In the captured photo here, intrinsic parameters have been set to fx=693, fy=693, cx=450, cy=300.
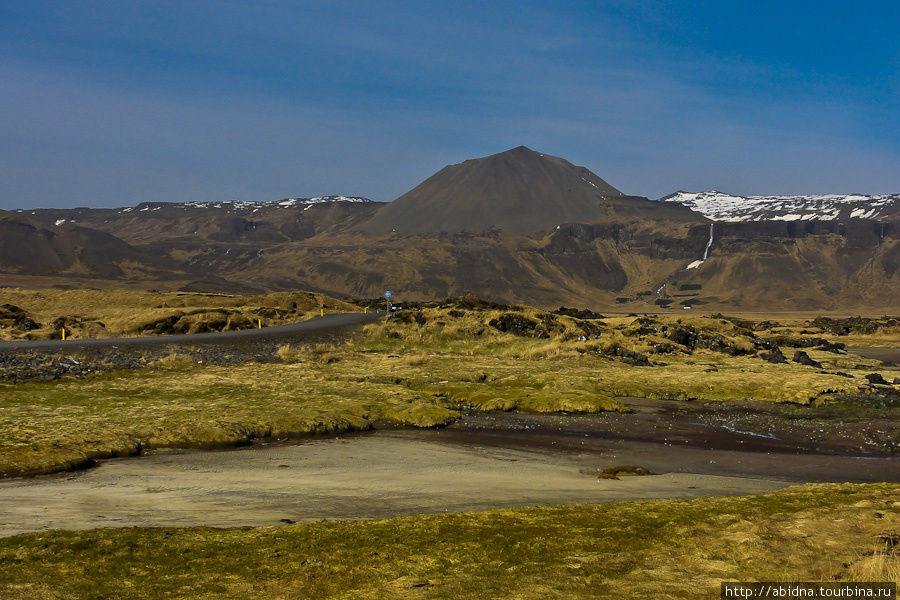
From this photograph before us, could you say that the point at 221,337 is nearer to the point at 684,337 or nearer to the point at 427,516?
the point at 684,337

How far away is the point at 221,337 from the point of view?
4831 centimetres

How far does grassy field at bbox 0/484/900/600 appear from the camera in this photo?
905 centimetres

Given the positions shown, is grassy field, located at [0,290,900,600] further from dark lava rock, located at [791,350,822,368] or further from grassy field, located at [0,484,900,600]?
dark lava rock, located at [791,350,822,368]

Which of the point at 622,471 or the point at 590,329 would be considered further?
the point at 590,329

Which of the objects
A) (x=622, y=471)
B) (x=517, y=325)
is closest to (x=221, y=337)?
(x=517, y=325)

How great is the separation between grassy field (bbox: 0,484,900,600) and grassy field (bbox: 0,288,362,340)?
47355 millimetres

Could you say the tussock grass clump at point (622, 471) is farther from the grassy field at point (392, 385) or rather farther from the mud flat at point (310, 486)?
the grassy field at point (392, 385)

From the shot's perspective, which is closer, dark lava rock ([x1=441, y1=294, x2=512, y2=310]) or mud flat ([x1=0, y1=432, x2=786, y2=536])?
mud flat ([x1=0, y1=432, x2=786, y2=536])

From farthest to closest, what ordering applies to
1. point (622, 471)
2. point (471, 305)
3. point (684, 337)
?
1. point (471, 305)
2. point (684, 337)
3. point (622, 471)

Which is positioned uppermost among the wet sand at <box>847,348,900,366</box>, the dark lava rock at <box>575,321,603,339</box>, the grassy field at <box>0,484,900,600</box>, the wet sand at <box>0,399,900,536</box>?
the dark lava rock at <box>575,321,603,339</box>

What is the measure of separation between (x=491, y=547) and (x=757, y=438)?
63.5 feet

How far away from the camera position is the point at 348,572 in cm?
975

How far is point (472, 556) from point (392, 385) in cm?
2554

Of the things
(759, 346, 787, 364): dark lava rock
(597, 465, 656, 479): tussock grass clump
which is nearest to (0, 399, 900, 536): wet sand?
(597, 465, 656, 479): tussock grass clump
